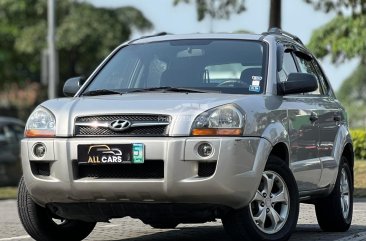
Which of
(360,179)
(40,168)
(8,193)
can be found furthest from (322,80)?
(8,193)

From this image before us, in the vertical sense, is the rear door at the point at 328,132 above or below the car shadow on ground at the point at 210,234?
above

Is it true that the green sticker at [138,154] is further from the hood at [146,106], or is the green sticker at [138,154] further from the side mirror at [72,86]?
the side mirror at [72,86]

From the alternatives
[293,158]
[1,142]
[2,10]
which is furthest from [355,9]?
[2,10]

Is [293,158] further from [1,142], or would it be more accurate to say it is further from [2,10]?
[2,10]

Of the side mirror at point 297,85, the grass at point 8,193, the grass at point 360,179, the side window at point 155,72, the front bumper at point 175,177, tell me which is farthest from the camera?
the grass at point 8,193

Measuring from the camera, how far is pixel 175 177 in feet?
23.9

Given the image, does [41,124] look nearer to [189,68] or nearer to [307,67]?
[189,68]

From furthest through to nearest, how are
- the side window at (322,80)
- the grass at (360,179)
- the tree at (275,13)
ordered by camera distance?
the tree at (275,13) < the grass at (360,179) < the side window at (322,80)

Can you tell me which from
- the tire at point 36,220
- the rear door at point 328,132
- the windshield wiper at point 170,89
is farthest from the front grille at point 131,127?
the rear door at point 328,132

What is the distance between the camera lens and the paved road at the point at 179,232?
897 centimetres

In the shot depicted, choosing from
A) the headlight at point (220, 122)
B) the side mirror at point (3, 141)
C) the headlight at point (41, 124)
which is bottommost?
the side mirror at point (3, 141)

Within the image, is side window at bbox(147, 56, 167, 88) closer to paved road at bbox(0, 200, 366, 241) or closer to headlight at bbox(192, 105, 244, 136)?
headlight at bbox(192, 105, 244, 136)

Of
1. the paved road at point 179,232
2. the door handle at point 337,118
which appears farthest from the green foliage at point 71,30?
the door handle at point 337,118

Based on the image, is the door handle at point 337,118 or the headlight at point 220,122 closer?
the headlight at point 220,122
